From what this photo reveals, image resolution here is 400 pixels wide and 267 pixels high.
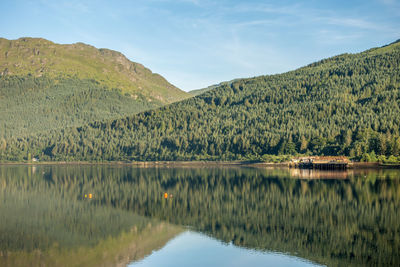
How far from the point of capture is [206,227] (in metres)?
62.1

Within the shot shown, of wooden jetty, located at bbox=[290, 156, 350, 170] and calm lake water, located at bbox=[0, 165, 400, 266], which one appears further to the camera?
wooden jetty, located at bbox=[290, 156, 350, 170]

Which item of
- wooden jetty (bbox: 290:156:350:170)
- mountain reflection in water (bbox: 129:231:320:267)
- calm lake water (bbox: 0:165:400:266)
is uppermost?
wooden jetty (bbox: 290:156:350:170)

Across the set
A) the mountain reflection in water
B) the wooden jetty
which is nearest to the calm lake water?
the mountain reflection in water

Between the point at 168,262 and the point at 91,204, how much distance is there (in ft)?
130

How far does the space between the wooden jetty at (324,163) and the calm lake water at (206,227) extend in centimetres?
8179

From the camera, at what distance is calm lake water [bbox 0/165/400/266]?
47.4m

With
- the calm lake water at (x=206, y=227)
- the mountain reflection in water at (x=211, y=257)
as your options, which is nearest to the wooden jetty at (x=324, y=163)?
the calm lake water at (x=206, y=227)

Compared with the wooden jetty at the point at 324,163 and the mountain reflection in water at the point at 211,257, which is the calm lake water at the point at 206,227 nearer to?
the mountain reflection in water at the point at 211,257

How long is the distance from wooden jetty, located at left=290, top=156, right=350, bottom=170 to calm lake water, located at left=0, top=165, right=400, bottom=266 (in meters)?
81.8

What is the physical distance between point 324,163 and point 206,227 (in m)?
131

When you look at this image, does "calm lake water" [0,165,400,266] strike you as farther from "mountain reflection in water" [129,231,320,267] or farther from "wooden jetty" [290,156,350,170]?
"wooden jetty" [290,156,350,170]

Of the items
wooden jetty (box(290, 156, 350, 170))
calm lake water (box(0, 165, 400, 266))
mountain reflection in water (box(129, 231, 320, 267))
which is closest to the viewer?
mountain reflection in water (box(129, 231, 320, 267))

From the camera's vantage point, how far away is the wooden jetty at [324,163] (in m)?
179

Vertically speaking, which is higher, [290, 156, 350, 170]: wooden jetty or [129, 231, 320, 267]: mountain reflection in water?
[290, 156, 350, 170]: wooden jetty
